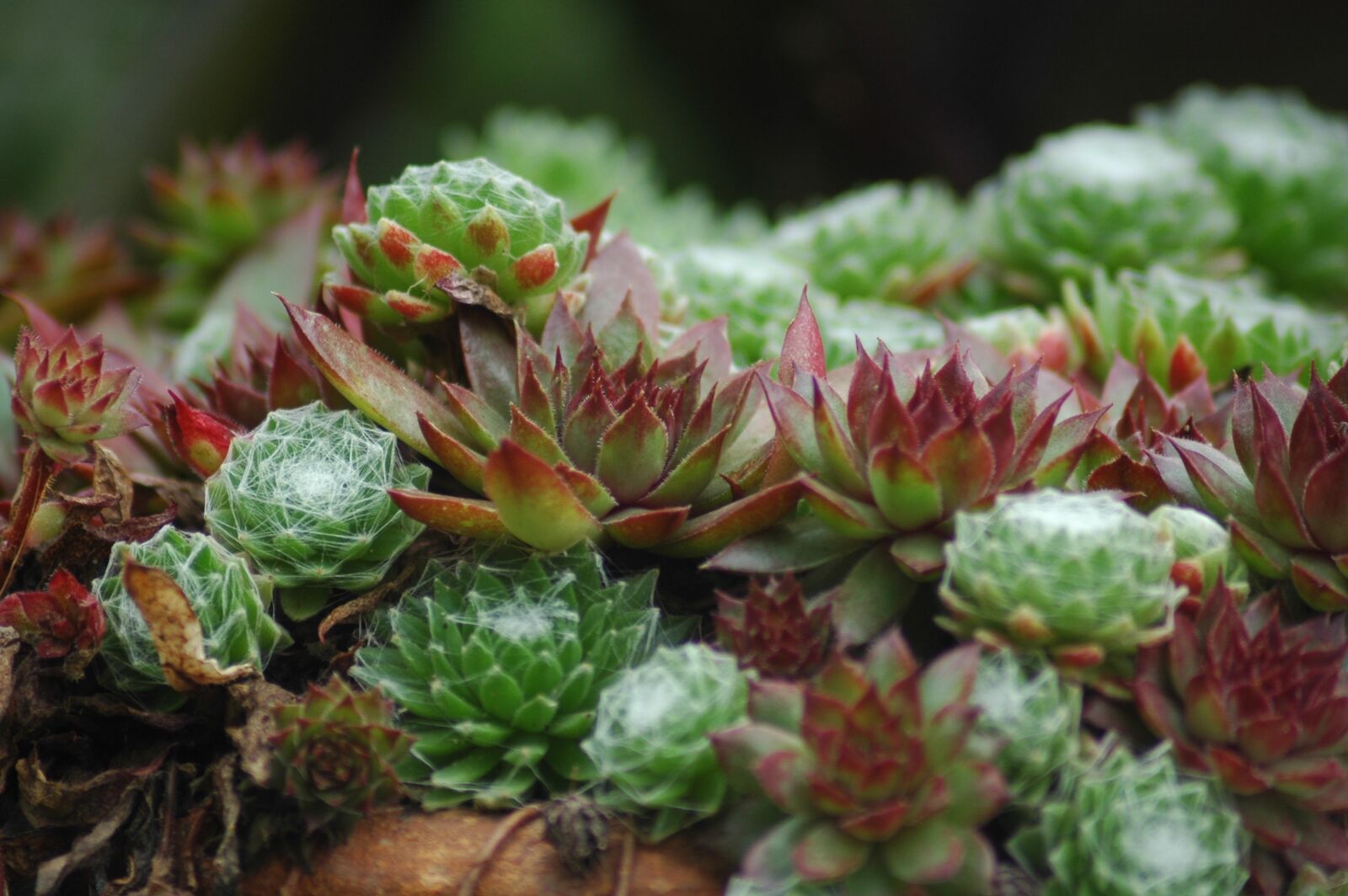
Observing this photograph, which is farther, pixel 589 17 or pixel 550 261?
pixel 589 17

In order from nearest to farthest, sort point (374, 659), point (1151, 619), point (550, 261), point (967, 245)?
1. point (1151, 619)
2. point (374, 659)
3. point (550, 261)
4. point (967, 245)

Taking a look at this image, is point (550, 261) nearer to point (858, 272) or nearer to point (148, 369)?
point (148, 369)

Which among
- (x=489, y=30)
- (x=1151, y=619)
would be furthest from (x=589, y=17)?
(x=1151, y=619)

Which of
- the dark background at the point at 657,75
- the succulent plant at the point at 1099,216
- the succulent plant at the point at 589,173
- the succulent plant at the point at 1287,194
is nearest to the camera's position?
the succulent plant at the point at 1099,216

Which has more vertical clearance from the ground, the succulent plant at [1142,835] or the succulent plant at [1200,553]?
the succulent plant at [1200,553]

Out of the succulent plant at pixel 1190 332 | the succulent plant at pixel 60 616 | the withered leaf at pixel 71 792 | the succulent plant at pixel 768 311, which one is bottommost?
the withered leaf at pixel 71 792

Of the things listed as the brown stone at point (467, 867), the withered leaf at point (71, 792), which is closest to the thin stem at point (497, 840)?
the brown stone at point (467, 867)

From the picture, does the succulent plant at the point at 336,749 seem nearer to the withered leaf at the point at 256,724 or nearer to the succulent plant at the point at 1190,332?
the withered leaf at the point at 256,724
